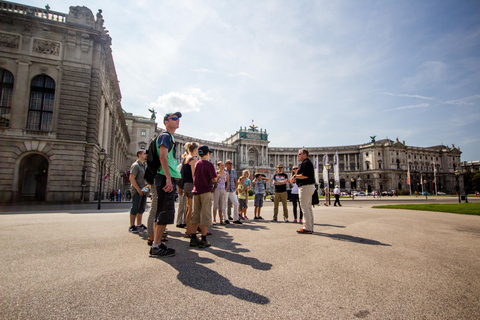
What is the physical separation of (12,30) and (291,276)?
26.5 m

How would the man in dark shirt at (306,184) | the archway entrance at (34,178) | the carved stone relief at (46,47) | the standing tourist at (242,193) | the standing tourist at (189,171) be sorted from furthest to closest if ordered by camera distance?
the archway entrance at (34,178), the carved stone relief at (46,47), the standing tourist at (242,193), the man in dark shirt at (306,184), the standing tourist at (189,171)

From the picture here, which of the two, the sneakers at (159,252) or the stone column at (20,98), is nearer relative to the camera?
the sneakers at (159,252)

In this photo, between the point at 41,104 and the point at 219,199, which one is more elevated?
the point at 41,104

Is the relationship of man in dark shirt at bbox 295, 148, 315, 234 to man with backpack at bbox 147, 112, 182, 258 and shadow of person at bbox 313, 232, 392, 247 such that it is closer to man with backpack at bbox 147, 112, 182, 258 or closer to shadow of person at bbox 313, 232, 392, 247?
shadow of person at bbox 313, 232, 392, 247

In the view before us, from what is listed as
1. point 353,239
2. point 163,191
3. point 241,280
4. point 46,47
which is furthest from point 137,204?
point 46,47

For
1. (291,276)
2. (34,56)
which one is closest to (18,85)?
(34,56)

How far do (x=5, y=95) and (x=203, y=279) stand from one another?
78.7ft

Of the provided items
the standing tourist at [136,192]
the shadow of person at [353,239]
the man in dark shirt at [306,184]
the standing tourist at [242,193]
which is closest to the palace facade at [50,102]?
the standing tourist at [242,193]

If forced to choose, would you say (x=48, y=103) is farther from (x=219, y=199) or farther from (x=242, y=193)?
(x=219, y=199)

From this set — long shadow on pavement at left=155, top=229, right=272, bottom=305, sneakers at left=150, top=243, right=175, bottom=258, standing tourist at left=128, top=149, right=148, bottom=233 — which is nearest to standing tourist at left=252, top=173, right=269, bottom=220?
standing tourist at left=128, top=149, right=148, bottom=233

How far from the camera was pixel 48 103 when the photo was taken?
19.5 metres

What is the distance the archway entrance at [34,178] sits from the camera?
20.0 m

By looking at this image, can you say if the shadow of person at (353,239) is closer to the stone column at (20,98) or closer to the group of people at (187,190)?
the group of people at (187,190)

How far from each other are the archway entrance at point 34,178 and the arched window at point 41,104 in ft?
8.50
